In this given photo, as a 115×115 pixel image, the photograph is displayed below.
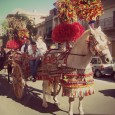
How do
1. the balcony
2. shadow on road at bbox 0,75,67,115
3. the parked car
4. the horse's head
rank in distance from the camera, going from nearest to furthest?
the horse's head, shadow on road at bbox 0,75,67,115, the parked car, the balcony

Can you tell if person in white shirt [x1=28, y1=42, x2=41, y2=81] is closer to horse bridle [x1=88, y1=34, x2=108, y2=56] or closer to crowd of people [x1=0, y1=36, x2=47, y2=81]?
crowd of people [x1=0, y1=36, x2=47, y2=81]

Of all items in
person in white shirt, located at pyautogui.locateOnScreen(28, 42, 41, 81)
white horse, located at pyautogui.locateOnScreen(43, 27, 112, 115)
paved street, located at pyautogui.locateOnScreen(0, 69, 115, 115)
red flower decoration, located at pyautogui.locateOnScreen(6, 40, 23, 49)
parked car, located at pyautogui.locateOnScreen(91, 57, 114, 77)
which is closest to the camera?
white horse, located at pyautogui.locateOnScreen(43, 27, 112, 115)

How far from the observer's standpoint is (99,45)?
540 centimetres

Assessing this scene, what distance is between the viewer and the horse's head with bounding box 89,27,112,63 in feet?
17.6

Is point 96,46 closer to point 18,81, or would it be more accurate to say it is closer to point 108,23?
point 18,81

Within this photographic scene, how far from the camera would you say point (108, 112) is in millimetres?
7176

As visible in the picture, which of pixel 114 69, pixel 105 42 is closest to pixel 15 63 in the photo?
pixel 105 42

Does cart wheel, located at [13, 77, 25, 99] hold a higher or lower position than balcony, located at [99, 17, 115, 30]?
lower

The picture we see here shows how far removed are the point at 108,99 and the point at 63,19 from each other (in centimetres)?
370

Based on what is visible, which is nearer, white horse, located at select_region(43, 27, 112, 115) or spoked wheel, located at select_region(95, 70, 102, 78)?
white horse, located at select_region(43, 27, 112, 115)

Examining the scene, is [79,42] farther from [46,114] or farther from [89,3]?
[46,114]

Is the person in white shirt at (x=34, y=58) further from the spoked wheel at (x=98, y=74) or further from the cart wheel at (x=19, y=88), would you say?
the spoked wheel at (x=98, y=74)

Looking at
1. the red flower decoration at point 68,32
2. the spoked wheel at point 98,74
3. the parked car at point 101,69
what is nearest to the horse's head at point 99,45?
the red flower decoration at point 68,32

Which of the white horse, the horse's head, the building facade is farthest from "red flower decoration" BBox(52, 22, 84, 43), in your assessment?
the building facade
